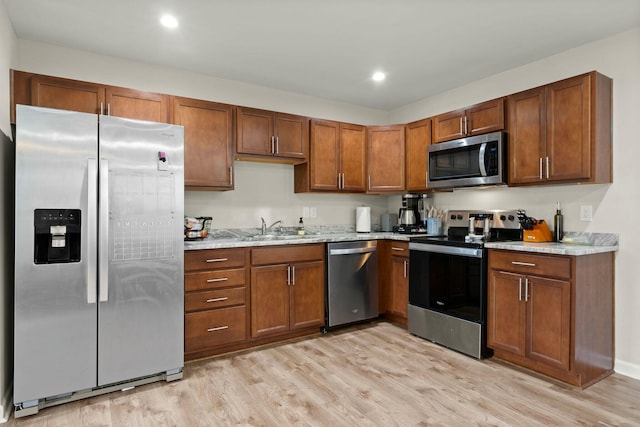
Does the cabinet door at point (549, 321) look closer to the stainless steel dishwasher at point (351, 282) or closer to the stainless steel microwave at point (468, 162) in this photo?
the stainless steel microwave at point (468, 162)

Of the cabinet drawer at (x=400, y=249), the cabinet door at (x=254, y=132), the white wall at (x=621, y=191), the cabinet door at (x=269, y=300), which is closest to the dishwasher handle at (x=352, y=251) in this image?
the cabinet drawer at (x=400, y=249)

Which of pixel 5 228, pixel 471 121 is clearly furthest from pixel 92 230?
pixel 471 121

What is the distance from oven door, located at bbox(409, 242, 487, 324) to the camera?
3055 mm

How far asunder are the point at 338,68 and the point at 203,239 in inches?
79.9

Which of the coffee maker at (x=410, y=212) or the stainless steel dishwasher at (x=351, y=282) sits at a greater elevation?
the coffee maker at (x=410, y=212)

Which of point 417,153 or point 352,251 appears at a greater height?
point 417,153

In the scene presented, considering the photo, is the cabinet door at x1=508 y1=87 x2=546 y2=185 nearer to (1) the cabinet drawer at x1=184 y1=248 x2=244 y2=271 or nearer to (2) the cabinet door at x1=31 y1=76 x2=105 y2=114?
(1) the cabinet drawer at x1=184 y1=248 x2=244 y2=271

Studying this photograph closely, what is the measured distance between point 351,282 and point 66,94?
293 centimetres

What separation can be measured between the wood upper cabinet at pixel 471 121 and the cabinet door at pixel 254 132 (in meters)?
1.72

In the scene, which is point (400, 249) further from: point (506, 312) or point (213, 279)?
point (213, 279)

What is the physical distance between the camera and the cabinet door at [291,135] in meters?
3.73

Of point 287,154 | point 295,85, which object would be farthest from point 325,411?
point 295,85

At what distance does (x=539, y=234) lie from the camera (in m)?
3.04

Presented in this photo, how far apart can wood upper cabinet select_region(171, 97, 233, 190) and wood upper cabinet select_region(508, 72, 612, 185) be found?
252 centimetres
